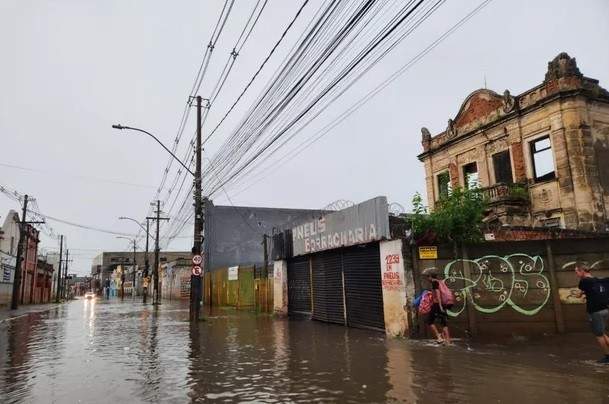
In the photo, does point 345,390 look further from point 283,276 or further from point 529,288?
point 283,276

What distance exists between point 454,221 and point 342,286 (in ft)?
15.8

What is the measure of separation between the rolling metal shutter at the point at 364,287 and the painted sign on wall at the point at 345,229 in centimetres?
46

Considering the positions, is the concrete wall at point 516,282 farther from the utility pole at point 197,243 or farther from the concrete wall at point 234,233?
the concrete wall at point 234,233

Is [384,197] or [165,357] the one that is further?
[384,197]

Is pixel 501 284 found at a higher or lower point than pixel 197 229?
lower

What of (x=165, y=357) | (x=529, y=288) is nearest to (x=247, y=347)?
(x=165, y=357)

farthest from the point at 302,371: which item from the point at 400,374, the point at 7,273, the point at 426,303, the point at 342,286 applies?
the point at 7,273

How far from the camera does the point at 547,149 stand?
2020 centimetres

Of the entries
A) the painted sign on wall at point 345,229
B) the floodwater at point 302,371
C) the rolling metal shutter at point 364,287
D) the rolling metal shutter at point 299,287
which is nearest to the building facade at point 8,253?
the rolling metal shutter at point 299,287

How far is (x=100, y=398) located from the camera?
232 inches

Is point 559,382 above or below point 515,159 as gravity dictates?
below

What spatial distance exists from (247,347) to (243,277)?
1540 cm

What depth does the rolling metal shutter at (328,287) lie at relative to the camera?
14770mm

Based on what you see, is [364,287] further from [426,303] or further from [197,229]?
[197,229]
